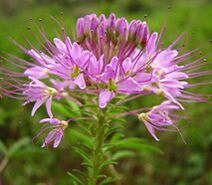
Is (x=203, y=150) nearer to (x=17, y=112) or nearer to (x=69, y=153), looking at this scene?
(x=69, y=153)

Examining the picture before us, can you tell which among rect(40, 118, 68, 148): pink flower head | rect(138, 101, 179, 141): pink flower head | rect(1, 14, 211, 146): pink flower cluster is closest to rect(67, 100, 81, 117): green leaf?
rect(1, 14, 211, 146): pink flower cluster

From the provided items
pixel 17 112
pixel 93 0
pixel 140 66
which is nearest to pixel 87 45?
pixel 140 66

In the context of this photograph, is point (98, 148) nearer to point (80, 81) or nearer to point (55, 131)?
point (55, 131)

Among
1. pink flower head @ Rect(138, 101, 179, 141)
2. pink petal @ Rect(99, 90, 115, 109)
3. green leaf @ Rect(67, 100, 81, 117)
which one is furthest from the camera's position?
green leaf @ Rect(67, 100, 81, 117)

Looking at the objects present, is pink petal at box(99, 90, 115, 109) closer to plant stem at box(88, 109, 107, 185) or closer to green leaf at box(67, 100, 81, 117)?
plant stem at box(88, 109, 107, 185)

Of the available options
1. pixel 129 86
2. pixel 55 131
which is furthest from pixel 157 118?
pixel 55 131

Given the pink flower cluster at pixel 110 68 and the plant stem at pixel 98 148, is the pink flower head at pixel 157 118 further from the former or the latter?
the plant stem at pixel 98 148

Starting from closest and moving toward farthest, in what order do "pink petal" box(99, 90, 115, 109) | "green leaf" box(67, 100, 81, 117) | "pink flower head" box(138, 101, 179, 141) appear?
"pink petal" box(99, 90, 115, 109) < "pink flower head" box(138, 101, 179, 141) < "green leaf" box(67, 100, 81, 117)
